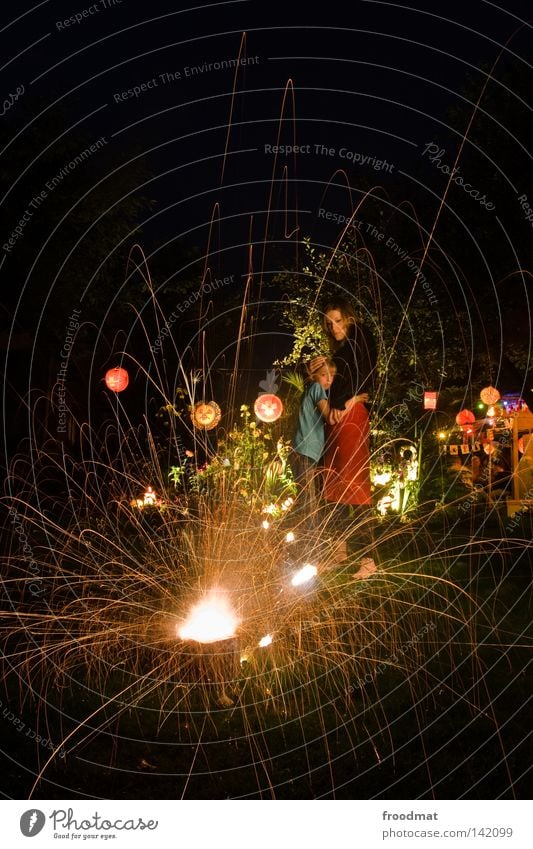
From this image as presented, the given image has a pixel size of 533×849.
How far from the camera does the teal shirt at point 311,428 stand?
5.73 metres

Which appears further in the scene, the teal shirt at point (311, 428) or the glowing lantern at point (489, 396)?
the glowing lantern at point (489, 396)

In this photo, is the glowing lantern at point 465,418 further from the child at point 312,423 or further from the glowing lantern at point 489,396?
the child at point 312,423

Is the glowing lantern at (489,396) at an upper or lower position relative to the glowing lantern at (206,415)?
upper

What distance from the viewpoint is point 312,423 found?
18.8 feet

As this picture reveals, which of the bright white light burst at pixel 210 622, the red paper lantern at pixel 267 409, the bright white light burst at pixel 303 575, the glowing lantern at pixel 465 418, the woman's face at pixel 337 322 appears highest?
the glowing lantern at pixel 465 418

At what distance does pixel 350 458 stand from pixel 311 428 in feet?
1.36

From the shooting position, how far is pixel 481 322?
46.0ft

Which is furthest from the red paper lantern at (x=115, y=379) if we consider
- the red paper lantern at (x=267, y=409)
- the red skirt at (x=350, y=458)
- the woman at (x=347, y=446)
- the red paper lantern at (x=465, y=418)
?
A: the red paper lantern at (x=465, y=418)

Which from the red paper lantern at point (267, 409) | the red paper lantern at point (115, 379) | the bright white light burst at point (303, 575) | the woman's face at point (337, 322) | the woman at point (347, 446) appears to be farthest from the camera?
the red paper lantern at point (115, 379)

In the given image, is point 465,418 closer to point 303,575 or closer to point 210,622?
point 303,575

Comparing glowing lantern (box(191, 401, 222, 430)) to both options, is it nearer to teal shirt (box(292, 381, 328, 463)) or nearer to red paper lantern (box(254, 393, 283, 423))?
red paper lantern (box(254, 393, 283, 423))

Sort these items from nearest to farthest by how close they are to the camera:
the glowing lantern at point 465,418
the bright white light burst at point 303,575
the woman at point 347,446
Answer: the bright white light burst at point 303,575 < the woman at point 347,446 < the glowing lantern at point 465,418

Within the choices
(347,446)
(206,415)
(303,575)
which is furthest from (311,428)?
(206,415)
